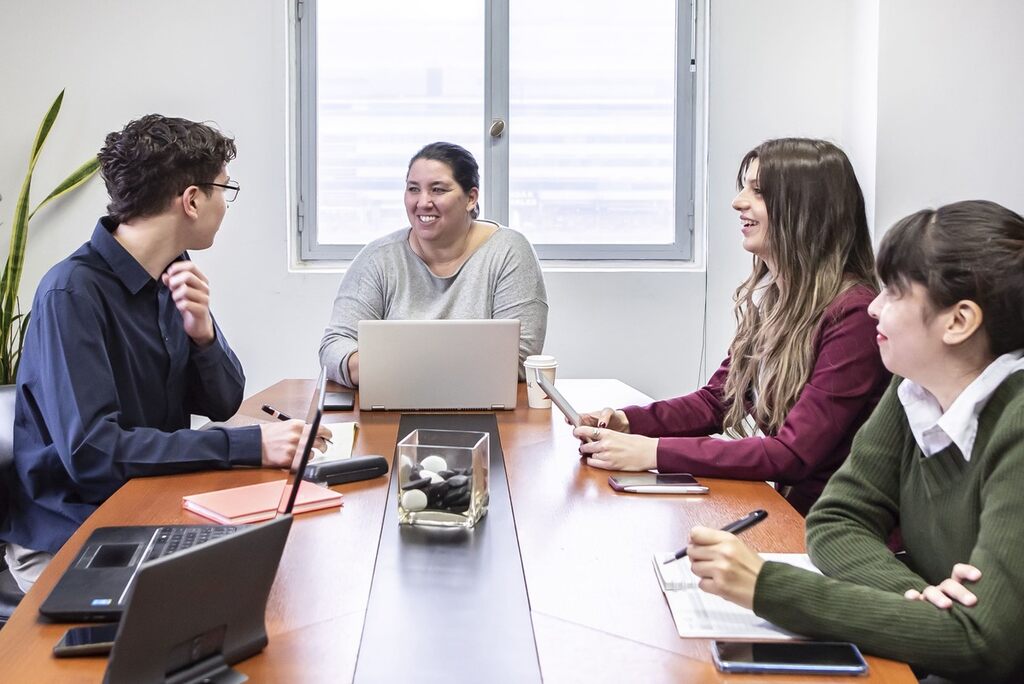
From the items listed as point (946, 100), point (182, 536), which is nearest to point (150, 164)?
point (182, 536)

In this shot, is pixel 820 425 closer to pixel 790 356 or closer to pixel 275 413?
pixel 790 356

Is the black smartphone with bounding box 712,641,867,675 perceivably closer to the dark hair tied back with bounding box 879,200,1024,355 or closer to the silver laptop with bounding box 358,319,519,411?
the dark hair tied back with bounding box 879,200,1024,355

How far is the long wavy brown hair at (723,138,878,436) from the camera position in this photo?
1902 mm

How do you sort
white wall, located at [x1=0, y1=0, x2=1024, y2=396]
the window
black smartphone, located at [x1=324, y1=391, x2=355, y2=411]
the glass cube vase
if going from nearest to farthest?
the glass cube vase → black smartphone, located at [x1=324, y1=391, x2=355, y2=411] → white wall, located at [x1=0, y1=0, x2=1024, y2=396] → the window

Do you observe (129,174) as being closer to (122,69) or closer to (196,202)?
(196,202)

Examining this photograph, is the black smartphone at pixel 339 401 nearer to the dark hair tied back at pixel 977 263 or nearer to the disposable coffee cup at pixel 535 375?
the disposable coffee cup at pixel 535 375

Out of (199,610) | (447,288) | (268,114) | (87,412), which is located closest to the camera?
(199,610)

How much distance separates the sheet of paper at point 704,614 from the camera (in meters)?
1.08

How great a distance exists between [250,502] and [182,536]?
0.22 metres

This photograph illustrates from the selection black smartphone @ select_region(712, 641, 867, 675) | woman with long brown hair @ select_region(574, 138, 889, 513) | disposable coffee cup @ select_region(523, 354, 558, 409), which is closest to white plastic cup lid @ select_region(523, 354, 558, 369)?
disposable coffee cup @ select_region(523, 354, 558, 409)

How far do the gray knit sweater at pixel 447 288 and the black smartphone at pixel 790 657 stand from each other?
6.22ft

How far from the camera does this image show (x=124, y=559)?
4.07ft

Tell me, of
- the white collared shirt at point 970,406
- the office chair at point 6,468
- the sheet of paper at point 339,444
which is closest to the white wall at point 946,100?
the sheet of paper at point 339,444

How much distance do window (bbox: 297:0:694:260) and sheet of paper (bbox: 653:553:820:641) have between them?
301 centimetres
